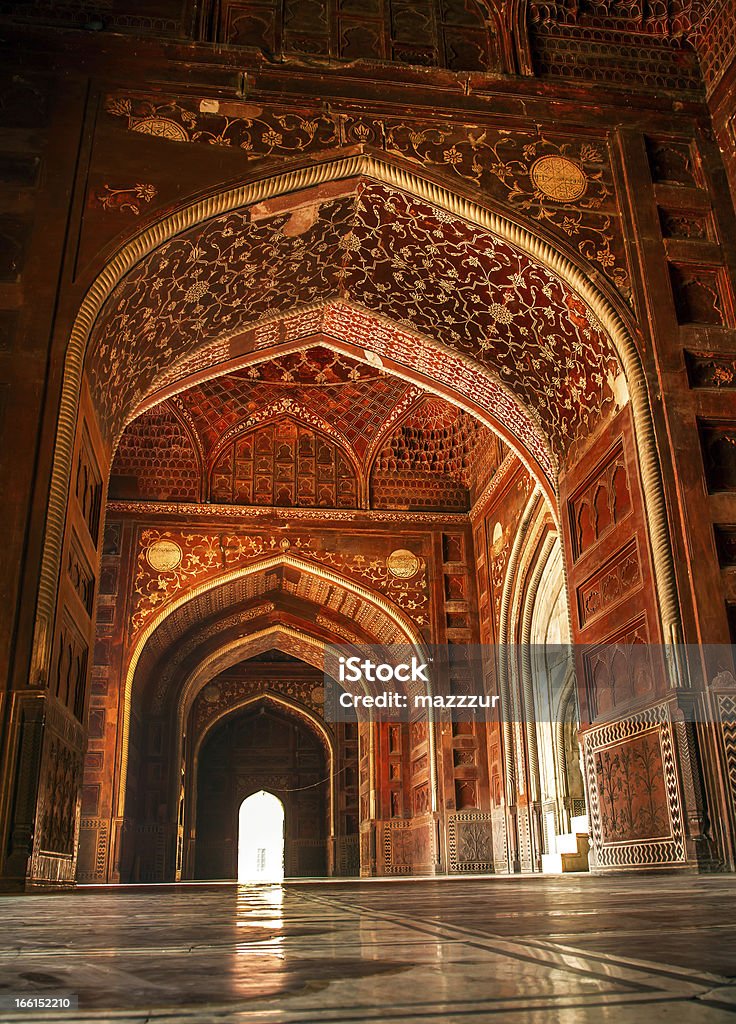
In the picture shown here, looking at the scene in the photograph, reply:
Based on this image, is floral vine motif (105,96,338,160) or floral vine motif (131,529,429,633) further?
floral vine motif (131,529,429,633)

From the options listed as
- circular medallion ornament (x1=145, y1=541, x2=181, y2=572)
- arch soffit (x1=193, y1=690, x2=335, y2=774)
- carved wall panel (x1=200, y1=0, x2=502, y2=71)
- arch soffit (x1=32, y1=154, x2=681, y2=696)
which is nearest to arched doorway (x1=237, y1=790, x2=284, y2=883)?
arch soffit (x1=193, y1=690, x2=335, y2=774)

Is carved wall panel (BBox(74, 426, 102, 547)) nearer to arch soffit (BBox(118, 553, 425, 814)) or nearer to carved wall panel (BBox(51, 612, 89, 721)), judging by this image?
carved wall panel (BBox(51, 612, 89, 721))

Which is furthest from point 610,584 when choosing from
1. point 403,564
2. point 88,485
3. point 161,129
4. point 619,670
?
point 403,564

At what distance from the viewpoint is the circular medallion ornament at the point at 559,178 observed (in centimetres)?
665

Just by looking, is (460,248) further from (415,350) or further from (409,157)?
→ (415,350)

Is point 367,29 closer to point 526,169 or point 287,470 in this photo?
point 526,169

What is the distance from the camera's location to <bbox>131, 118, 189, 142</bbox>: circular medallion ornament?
21.0 feet

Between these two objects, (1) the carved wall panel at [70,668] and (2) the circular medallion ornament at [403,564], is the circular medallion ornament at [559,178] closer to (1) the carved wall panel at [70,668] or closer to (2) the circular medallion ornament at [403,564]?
(1) the carved wall panel at [70,668]

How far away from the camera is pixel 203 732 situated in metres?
15.6

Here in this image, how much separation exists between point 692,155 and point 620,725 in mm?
4332

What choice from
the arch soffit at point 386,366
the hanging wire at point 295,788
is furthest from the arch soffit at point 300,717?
the arch soffit at point 386,366

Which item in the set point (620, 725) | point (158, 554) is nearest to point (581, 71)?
point (620, 725)

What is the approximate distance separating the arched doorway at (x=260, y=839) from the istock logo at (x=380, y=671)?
1252 centimetres

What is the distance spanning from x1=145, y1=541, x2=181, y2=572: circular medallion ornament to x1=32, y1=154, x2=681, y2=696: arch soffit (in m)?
5.14
